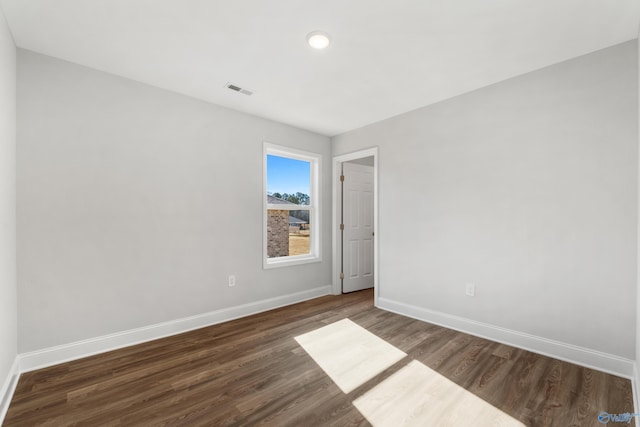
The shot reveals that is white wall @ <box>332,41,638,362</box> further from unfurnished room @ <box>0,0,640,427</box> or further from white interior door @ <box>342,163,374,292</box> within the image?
white interior door @ <box>342,163,374,292</box>

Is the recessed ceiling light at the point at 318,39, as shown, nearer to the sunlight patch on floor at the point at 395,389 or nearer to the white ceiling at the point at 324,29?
the white ceiling at the point at 324,29

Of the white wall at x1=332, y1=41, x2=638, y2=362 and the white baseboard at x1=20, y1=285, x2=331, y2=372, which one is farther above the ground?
the white wall at x1=332, y1=41, x2=638, y2=362

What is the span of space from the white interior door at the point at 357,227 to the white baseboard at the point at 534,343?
1239 mm

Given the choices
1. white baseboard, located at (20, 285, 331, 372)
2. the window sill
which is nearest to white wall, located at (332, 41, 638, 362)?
the window sill

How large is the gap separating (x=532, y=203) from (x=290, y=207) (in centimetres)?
273

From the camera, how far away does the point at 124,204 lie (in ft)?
8.57

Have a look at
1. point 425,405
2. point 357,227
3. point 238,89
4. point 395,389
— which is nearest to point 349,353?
point 395,389

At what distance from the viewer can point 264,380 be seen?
6.89ft

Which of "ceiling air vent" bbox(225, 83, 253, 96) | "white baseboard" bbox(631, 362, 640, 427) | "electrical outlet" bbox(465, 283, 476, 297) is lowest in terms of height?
"white baseboard" bbox(631, 362, 640, 427)

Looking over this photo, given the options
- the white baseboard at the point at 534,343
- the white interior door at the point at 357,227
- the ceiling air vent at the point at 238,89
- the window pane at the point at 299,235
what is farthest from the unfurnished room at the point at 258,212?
the white interior door at the point at 357,227

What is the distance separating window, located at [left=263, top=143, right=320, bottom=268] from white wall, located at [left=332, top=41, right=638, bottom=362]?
1319mm

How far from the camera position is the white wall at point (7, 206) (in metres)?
1.81

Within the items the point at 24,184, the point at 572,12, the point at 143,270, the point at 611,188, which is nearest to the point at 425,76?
the point at 572,12

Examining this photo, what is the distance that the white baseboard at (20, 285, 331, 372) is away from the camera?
7.34 feet
